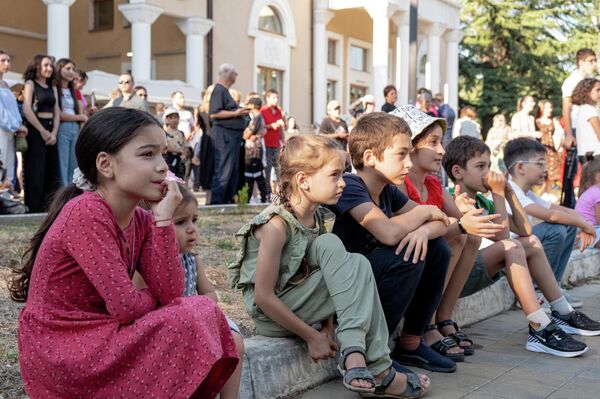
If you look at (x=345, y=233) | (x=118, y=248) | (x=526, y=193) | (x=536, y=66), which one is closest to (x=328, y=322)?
(x=345, y=233)

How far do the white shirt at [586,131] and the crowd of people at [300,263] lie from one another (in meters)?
3.16

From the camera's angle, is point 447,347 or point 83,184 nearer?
point 83,184

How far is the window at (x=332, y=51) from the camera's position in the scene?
90.1 ft

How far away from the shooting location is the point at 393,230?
3.62 metres

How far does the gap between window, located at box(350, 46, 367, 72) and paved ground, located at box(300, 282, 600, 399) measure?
24487 millimetres

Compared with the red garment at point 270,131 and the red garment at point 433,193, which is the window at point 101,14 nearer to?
the red garment at point 270,131

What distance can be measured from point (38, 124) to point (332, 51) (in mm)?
20321

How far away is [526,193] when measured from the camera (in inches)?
211

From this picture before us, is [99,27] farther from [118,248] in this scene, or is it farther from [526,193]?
[118,248]

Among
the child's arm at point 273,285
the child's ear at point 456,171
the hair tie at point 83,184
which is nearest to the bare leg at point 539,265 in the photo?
the child's ear at point 456,171

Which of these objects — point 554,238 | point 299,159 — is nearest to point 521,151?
point 554,238

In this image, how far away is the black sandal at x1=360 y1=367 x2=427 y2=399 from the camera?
3242 millimetres

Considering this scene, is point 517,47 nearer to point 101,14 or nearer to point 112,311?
point 101,14

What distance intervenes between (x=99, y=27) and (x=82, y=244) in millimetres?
23218
